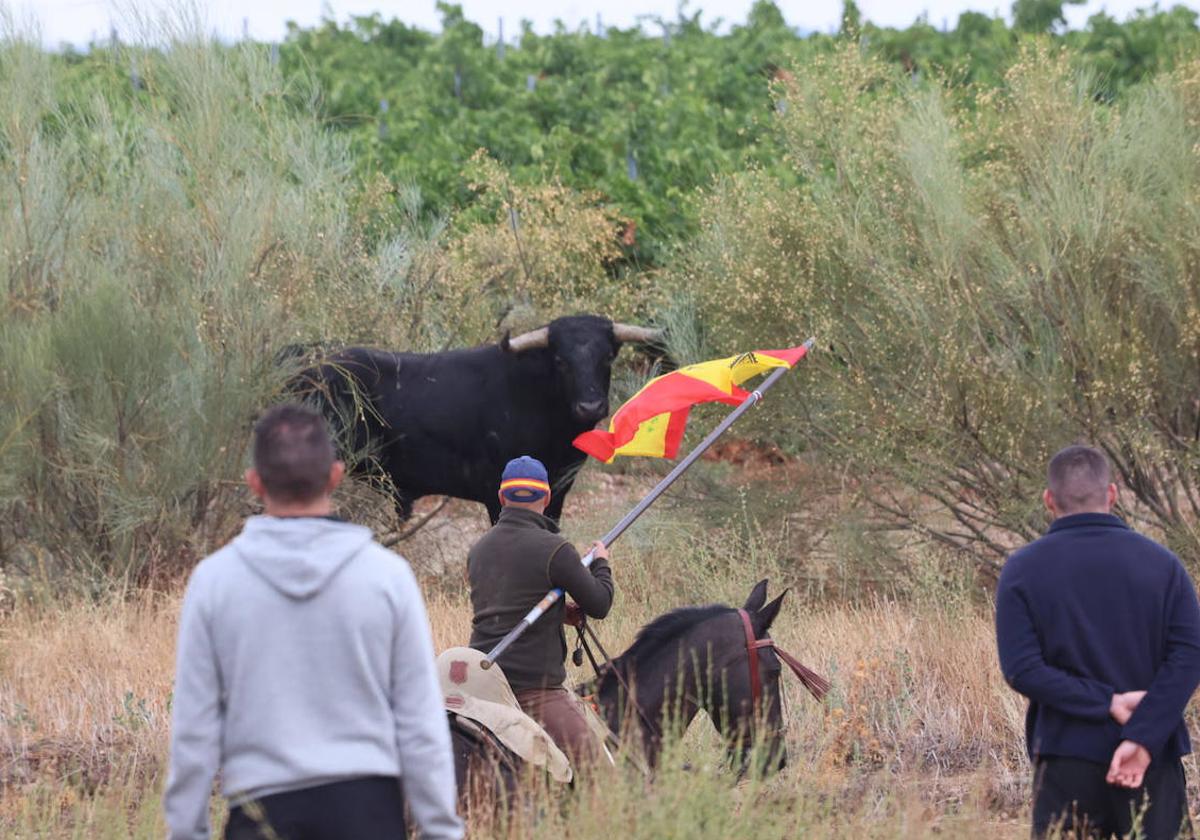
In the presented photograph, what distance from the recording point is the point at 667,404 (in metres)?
8.47

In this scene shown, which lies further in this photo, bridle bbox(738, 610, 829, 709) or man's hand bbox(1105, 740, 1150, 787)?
bridle bbox(738, 610, 829, 709)

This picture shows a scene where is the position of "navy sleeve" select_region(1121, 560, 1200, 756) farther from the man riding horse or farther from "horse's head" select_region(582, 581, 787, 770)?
the man riding horse

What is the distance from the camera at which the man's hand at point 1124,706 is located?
473cm

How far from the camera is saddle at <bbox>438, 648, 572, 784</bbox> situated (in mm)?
5613

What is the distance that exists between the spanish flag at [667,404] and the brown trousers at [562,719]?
8.17 ft

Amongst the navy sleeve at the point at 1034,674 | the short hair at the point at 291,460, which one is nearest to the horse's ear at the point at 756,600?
the navy sleeve at the point at 1034,674

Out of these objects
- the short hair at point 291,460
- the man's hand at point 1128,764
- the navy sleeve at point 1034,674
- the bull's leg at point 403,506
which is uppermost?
the short hair at point 291,460

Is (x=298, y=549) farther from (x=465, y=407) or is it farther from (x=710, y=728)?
(x=465, y=407)

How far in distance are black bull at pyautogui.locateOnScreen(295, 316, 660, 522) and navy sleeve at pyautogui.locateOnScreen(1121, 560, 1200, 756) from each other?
7141mm

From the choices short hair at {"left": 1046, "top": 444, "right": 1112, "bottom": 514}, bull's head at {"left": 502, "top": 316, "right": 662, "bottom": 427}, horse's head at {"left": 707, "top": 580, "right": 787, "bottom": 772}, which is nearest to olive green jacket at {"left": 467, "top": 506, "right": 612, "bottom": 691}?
horse's head at {"left": 707, "top": 580, "right": 787, "bottom": 772}

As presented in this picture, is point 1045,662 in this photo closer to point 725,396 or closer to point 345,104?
point 725,396

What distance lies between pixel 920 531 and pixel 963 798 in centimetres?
462

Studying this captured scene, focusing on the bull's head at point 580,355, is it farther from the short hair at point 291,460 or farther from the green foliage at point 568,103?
the short hair at point 291,460

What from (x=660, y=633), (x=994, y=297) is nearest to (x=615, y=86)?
(x=994, y=297)
